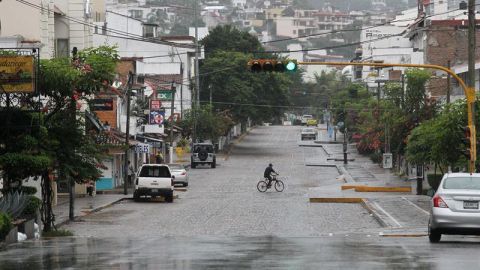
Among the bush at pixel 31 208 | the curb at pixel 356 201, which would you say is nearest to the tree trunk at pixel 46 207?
the bush at pixel 31 208

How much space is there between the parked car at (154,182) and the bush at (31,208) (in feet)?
76.4

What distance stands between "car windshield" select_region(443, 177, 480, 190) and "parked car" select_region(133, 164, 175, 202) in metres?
30.5

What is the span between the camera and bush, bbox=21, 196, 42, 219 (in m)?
31.6

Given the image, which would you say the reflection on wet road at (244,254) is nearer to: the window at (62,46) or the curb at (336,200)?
the curb at (336,200)

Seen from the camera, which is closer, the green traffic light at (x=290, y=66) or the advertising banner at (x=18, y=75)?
the advertising banner at (x=18, y=75)

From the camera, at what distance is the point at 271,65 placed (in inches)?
1524

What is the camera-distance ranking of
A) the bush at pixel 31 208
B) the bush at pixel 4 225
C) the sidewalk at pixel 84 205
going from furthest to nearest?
1. the sidewalk at pixel 84 205
2. the bush at pixel 31 208
3. the bush at pixel 4 225

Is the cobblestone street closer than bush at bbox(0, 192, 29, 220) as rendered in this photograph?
No

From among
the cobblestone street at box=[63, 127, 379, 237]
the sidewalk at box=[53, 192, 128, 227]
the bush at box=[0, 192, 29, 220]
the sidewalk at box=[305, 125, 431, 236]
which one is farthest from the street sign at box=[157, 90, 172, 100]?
the bush at box=[0, 192, 29, 220]

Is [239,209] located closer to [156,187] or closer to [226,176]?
[156,187]

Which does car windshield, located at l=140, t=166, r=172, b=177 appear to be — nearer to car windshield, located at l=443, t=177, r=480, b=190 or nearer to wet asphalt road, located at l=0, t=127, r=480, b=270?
wet asphalt road, located at l=0, t=127, r=480, b=270

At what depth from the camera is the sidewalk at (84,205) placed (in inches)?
1770

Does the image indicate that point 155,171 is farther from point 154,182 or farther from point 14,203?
point 14,203

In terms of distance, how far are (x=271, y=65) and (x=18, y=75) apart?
9486 millimetres
